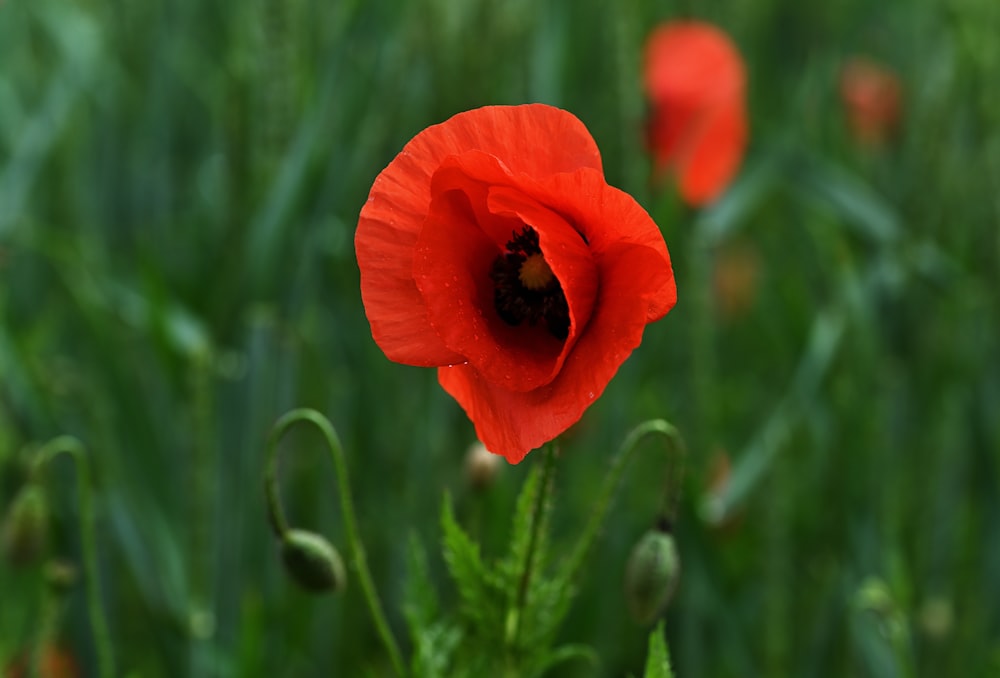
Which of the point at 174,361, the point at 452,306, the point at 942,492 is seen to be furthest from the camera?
the point at 942,492

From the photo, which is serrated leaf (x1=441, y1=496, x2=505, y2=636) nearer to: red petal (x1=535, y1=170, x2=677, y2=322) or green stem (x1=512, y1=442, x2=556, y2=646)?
green stem (x1=512, y1=442, x2=556, y2=646)

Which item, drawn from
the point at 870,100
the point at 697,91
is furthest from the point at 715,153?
the point at 870,100

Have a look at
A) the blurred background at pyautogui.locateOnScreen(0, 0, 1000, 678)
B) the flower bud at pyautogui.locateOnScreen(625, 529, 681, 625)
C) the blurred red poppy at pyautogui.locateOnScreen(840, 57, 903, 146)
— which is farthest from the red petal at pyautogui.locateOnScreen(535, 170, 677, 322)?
the blurred red poppy at pyautogui.locateOnScreen(840, 57, 903, 146)

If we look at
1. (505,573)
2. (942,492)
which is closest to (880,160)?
(942,492)

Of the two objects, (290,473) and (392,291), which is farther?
(290,473)

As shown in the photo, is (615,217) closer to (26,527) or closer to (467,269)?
(467,269)

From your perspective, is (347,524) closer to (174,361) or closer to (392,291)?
(392,291)
